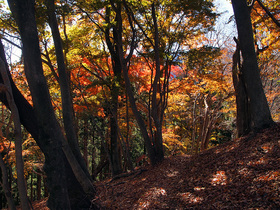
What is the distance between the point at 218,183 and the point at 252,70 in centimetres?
320

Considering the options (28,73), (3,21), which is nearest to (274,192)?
(28,73)

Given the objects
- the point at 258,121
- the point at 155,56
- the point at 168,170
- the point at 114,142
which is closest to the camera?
the point at 258,121

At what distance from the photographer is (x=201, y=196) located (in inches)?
192

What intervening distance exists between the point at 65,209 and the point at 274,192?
3.47m

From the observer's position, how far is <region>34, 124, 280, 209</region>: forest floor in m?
4.05

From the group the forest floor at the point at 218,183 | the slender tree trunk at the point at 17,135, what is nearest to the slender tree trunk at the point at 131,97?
the forest floor at the point at 218,183

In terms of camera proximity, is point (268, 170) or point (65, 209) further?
point (268, 170)

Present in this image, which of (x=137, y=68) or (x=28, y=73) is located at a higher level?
(x=137, y=68)

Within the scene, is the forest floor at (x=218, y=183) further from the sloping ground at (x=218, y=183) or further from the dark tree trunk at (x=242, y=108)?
the dark tree trunk at (x=242, y=108)

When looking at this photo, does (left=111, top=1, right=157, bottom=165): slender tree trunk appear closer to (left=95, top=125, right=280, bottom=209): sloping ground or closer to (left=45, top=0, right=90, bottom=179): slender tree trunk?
(left=95, top=125, right=280, bottom=209): sloping ground

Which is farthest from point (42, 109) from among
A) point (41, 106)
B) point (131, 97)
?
point (131, 97)

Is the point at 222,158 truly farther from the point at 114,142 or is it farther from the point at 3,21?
the point at 3,21

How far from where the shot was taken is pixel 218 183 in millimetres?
5141

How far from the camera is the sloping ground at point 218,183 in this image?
13.3 feet
